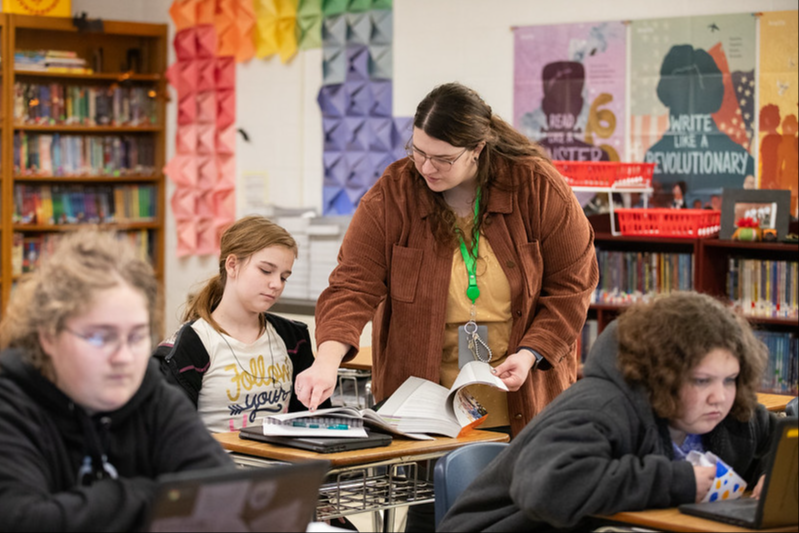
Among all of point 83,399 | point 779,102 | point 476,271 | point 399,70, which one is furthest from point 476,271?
point 399,70

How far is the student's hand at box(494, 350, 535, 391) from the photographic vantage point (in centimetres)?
263

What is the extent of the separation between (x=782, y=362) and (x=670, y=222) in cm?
76

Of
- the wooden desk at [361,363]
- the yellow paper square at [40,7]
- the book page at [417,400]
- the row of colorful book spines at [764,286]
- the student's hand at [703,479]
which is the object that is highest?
the yellow paper square at [40,7]

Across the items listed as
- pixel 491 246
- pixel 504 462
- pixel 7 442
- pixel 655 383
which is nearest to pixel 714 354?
pixel 655 383

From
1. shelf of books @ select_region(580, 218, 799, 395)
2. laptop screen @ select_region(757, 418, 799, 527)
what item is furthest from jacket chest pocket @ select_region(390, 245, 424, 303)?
shelf of books @ select_region(580, 218, 799, 395)

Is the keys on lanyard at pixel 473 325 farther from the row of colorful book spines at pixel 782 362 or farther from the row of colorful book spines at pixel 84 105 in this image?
the row of colorful book spines at pixel 84 105

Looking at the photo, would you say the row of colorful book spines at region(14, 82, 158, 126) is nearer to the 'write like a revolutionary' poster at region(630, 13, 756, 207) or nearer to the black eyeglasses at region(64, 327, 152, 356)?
the 'write like a revolutionary' poster at region(630, 13, 756, 207)

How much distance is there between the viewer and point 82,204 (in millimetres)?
6953

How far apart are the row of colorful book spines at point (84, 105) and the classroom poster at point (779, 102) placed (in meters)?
3.88

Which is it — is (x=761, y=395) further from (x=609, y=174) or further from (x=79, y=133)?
(x=79, y=133)

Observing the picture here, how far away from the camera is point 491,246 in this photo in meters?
2.77

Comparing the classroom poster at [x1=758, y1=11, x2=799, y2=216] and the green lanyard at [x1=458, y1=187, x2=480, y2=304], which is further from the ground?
the classroom poster at [x1=758, y1=11, x2=799, y2=216]

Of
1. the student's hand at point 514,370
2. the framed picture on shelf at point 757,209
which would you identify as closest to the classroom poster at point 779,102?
the framed picture on shelf at point 757,209

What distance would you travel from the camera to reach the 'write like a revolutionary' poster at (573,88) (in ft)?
17.5
